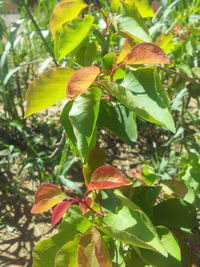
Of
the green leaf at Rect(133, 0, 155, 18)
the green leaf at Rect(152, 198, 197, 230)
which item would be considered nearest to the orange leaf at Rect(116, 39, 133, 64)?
the green leaf at Rect(133, 0, 155, 18)

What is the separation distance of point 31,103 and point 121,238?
0.25 meters

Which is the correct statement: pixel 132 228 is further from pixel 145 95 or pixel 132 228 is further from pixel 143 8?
pixel 143 8

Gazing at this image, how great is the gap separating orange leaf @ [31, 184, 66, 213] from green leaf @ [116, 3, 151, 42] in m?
0.31

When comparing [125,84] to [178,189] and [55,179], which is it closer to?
[178,189]

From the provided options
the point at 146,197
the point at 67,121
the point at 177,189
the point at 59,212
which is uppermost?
the point at 67,121

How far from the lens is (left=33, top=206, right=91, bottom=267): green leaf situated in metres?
0.62

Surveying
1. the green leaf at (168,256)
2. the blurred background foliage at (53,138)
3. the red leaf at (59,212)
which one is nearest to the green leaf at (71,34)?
the red leaf at (59,212)

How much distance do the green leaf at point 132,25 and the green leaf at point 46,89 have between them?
0.13 metres

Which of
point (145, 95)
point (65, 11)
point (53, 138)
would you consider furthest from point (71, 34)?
point (53, 138)

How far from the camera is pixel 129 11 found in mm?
605

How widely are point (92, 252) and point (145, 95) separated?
0.88 ft

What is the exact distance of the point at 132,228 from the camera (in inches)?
22.2

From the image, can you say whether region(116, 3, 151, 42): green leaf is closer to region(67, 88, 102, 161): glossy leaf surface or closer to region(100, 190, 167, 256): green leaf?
region(67, 88, 102, 161): glossy leaf surface

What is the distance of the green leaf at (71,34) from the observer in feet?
1.86
